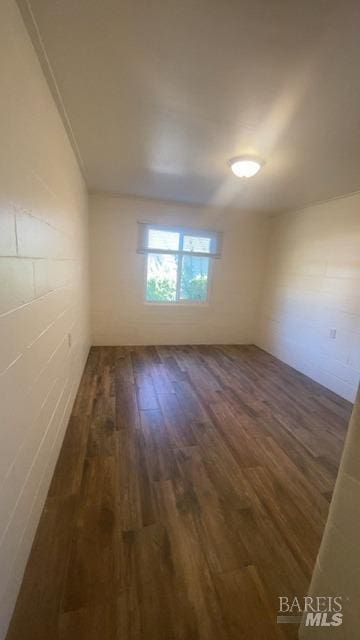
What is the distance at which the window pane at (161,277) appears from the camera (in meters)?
4.14

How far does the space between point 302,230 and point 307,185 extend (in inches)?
36.7

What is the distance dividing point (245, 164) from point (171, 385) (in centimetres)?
235

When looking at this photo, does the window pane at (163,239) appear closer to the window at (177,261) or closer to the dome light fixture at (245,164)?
the window at (177,261)

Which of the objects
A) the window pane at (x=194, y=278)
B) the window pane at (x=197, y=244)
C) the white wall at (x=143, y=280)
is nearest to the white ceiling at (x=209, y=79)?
the white wall at (x=143, y=280)

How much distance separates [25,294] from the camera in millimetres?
1091

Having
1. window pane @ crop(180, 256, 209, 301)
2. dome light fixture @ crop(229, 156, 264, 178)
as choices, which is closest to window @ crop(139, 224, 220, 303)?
window pane @ crop(180, 256, 209, 301)

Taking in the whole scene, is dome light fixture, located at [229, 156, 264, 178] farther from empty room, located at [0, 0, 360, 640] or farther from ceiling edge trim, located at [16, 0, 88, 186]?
ceiling edge trim, located at [16, 0, 88, 186]

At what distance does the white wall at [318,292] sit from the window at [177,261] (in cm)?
114

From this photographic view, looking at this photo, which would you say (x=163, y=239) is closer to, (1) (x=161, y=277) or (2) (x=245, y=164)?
(1) (x=161, y=277)

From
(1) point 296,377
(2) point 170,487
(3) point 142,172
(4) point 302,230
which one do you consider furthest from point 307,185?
(2) point 170,487

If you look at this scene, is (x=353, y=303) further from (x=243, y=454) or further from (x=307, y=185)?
(x=243, y=454)

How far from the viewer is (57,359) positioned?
173 cm

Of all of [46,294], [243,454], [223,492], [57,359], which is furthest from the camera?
[243,454]

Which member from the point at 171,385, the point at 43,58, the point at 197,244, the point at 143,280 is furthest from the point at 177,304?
the point at 43,58
